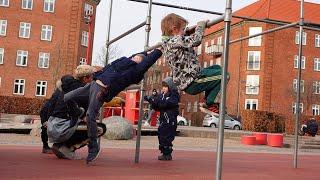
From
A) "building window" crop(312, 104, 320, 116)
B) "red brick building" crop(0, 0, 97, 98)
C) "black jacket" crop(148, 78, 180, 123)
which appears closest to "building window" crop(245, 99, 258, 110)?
"building window" crop(312, 104, 320, 116)

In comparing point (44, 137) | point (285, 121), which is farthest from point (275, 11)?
point (44, 137)

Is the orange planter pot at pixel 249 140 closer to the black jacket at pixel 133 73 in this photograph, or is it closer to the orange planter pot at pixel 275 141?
the orange planter pot at pixel 275 141

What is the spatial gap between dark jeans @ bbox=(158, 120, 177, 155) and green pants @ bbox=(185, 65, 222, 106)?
2.45 m

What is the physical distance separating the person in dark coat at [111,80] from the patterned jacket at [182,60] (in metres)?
0.40

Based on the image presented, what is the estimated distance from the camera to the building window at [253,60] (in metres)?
49.9

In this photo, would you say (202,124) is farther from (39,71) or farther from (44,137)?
(44,137)

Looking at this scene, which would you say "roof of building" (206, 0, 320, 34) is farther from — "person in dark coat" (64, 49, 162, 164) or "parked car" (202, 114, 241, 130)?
"person in dark coat" (64, 49, 162, 164)

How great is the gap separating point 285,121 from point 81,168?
2707cm

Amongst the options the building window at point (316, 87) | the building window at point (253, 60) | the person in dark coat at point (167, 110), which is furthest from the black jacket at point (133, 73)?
the building window at point (316, 87)

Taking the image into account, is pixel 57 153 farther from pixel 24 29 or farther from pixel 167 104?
pixel 24 29

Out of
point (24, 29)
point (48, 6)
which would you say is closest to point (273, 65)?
point (48, 6)

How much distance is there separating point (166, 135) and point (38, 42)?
36.7 m

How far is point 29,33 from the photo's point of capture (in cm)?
4234

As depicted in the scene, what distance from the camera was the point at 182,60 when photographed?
5773 mm
